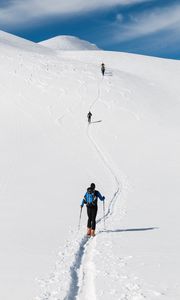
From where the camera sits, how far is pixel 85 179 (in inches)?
838

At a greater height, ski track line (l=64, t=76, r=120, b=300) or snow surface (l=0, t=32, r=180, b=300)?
snow surface (l=0, t=32, r=180, b=300)

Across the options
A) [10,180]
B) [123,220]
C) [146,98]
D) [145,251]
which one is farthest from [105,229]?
[146,98]

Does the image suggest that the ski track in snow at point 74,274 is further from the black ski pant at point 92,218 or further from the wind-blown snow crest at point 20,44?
the wind-blown snow crest at point 20,44

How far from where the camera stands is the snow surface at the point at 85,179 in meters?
8.12

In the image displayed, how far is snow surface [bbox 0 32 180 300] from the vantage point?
812 cm

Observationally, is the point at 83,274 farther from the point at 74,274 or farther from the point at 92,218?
Result: the point at 92,218

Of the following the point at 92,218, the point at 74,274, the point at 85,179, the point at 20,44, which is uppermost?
the point at 20,44

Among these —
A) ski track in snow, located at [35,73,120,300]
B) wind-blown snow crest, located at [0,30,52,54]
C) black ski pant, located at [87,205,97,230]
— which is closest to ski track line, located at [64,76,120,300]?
ski track in snow, located at [35,73,120,300]

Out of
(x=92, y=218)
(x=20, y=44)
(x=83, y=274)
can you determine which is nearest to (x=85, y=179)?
(x=92, y=218)

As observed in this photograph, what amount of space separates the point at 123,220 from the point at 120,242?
319 cm

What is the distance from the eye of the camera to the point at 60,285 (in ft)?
25.0

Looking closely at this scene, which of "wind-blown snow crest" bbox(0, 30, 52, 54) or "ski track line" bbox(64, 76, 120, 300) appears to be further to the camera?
"wind-blown snow crest" bbox(0, 30, 52, 54)

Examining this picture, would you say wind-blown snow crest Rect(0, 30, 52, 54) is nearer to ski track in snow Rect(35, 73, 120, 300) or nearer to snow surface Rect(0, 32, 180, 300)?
snow surface Rect(0, 32, 180, 300)

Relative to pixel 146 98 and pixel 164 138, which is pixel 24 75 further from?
pixel 164 138
